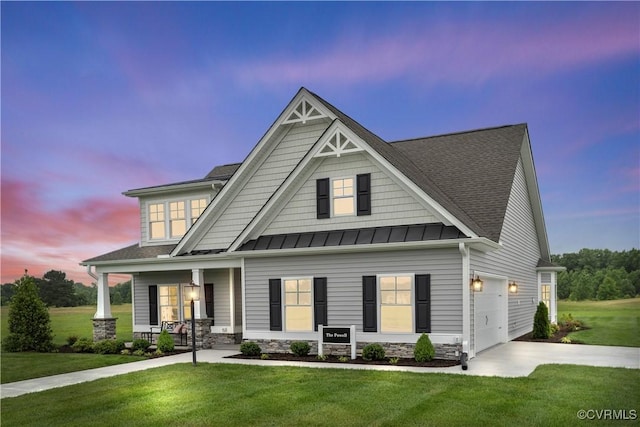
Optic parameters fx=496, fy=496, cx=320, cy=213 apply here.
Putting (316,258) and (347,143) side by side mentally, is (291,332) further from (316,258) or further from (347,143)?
(347,143)

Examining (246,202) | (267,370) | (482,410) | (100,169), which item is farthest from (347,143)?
(100,169)

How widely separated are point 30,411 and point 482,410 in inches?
320

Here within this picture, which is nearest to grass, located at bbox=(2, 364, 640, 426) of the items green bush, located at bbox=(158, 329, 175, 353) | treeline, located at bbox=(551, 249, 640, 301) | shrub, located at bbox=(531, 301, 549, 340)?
green bush, located at bbox=(158, 329, 175, 353)

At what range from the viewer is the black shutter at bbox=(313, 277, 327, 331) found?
1496 centimetres

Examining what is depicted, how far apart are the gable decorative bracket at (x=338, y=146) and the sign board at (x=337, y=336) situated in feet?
16.7

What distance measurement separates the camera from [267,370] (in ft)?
41.1

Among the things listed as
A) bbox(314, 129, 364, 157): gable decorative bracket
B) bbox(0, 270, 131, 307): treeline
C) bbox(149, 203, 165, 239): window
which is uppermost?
bbox(314, 129, 364, 157): gable decorative bracket

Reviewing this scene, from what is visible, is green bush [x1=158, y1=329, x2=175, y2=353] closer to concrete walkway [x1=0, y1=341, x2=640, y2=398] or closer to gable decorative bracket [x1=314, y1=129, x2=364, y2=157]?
concrete walkway [x1=0, y1=341, x2=640, y2=398]

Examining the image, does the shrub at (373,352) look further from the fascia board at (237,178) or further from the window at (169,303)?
the window at (169,303)

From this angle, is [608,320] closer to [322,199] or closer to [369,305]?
[369,305]

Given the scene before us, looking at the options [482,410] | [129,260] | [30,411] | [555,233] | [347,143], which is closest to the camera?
[482,410]

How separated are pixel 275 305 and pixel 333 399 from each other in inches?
263

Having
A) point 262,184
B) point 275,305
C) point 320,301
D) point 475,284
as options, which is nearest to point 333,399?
point 320,301

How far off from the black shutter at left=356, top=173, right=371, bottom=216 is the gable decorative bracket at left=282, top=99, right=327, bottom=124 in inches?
105
